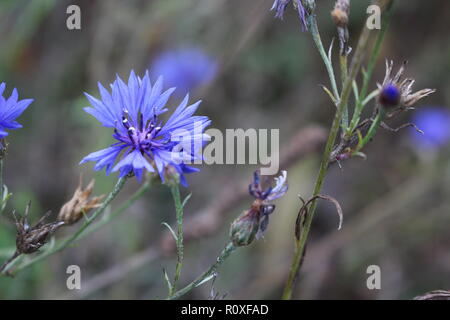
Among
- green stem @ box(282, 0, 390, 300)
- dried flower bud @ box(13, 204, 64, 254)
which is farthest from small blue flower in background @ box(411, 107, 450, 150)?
dried flower bud @ box(13, 204, 64, 254)

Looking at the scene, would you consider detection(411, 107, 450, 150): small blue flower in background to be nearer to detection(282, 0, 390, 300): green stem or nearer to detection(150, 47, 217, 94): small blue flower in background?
detection(150, 47, 217, 94): small blue flower in background

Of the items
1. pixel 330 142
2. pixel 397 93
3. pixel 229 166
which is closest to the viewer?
pixel 397 93

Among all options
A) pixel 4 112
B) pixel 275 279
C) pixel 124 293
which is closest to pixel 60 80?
pixel 124 293

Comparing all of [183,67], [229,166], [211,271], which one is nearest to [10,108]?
[211,271]

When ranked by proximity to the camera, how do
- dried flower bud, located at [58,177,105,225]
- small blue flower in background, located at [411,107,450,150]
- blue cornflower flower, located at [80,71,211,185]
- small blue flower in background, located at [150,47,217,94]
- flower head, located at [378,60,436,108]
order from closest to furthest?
flower head, located at [378,60,436,108], blue cornflower flower, located at [80,71,211,185], dried flower bud, located at [58,177,105,225], small blue flower in background, located at [411,107,450,150], small blue flower in background, located at [150,47,217,94]

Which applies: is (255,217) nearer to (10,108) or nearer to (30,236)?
(30,236)

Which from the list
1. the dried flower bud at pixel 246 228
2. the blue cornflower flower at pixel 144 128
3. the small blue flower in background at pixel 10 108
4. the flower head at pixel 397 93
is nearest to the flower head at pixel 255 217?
the dried flower bud at pixel 246 228
